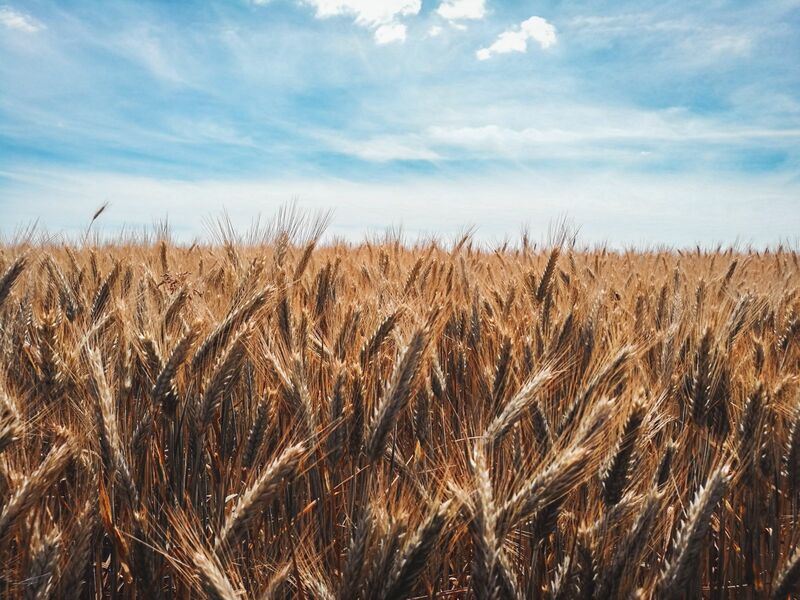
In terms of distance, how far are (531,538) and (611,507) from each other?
A: 0.67 feet

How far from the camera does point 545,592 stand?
3.51ft

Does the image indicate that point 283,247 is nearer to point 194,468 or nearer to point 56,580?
point 194,468

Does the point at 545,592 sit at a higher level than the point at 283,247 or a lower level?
lower

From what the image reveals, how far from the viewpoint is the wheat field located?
3.20ft

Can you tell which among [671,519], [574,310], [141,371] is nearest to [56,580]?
[141,371]

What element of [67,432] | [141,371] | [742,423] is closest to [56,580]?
[67,432]

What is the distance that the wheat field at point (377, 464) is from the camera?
0.98 meters

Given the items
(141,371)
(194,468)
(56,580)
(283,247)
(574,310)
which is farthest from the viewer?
(283,247)

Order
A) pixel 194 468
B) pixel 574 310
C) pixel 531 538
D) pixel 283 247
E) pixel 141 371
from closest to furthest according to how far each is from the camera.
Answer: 1. pixel 531 538
2. pixel 194 468
3. pixel 141 371
4. pixel 574 310
5. pixel 283 247

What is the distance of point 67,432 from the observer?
1.25 metres

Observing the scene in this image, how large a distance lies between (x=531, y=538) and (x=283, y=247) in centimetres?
A: 208

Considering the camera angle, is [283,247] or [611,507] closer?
[611,507]

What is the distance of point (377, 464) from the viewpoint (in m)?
1.29

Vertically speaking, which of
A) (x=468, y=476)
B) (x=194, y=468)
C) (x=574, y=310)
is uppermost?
(x=574, y=310)
